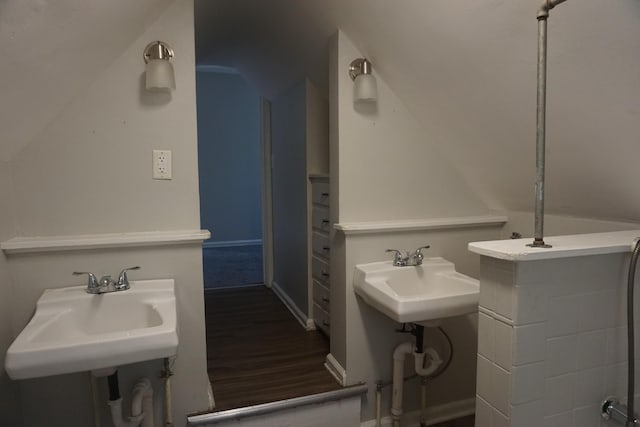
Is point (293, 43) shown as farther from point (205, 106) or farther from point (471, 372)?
point (205, 106)

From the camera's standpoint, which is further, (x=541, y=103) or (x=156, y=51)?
(x=156, y=51)

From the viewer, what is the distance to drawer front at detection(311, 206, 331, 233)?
2.61 meters

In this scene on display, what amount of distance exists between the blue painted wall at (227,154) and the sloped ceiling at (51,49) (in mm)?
4099

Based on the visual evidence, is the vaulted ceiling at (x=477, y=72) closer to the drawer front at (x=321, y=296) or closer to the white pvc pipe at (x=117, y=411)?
the white pvc pipe at (x=117, y=411)

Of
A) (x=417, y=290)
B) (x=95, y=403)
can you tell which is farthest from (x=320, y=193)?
(x=95, y=403)

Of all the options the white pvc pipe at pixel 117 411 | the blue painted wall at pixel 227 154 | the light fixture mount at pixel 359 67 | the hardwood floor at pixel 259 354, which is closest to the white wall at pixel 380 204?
→ the light fixture mount at pixel 359 67

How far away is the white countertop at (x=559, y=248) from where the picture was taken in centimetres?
106

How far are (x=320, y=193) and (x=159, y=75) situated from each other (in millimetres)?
1330

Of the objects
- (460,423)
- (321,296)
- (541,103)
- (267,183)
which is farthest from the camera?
(267,183)

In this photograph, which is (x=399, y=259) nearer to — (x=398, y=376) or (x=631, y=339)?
(x=398, y=376)

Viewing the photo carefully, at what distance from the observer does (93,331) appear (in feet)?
4.90

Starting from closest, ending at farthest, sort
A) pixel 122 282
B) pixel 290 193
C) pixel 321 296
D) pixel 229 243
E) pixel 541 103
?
pixel 541 103 → pixel 122 282 → pixel 321 296 → pixel 290 193 → pixel 229 243

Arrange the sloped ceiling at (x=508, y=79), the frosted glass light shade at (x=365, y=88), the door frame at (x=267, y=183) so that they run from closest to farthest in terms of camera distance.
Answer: the sloped ceiling at (x=508, y=79) < the frosted glass light shade at (x=365, y=88) < the door frame at (x=267, y=183)

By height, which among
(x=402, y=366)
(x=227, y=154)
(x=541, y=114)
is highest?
(x=227, y=154)
